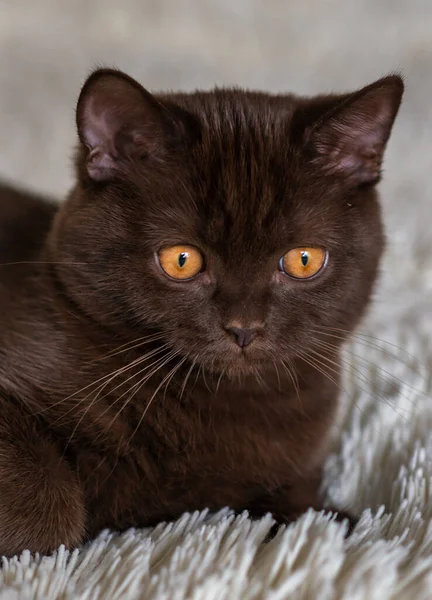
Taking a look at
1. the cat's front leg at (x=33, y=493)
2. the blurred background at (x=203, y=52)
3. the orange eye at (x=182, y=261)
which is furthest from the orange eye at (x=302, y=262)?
the blurred background at (x=203, y=52)

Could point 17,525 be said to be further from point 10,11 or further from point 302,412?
point 10,11

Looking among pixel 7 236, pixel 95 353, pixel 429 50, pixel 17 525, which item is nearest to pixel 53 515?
pixel 17 525

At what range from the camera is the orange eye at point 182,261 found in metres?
0.83

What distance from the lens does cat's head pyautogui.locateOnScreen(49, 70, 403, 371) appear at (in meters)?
0.82

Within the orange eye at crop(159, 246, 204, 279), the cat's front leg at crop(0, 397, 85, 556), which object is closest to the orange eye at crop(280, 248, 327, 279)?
the orange eye at crop(159, 246, 204, 279)

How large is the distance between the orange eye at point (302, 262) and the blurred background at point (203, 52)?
1.25 meters

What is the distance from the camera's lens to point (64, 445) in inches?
33.7

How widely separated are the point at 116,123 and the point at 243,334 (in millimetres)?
311

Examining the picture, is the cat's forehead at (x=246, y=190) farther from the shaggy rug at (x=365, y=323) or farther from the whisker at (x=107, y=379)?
the shaggy rug at (x=365, y=323)

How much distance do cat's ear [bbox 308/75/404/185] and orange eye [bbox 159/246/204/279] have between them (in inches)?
8.1

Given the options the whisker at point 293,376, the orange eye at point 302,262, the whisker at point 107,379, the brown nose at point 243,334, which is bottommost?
the whisker at point 107,379

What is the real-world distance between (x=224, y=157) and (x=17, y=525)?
494mm

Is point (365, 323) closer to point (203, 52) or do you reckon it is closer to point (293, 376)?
point (293, 376)

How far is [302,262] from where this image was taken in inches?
33.5
